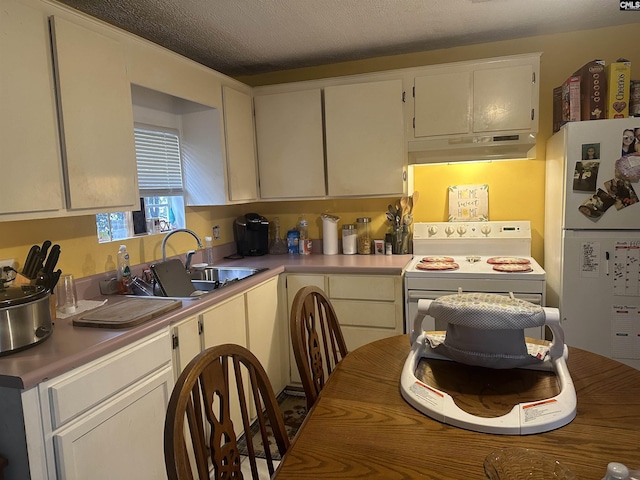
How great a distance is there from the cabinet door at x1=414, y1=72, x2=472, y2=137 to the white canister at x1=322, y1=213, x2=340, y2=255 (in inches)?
34.4

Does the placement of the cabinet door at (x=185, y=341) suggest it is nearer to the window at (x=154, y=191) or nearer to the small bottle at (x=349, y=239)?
the window at (x=154, y=191)

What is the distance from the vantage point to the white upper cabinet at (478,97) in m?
2.66

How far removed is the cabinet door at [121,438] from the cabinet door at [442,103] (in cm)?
213

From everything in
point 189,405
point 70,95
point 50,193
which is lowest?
point 189,405

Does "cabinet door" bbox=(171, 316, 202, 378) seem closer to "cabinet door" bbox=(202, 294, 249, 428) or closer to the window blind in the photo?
"cabinet door" bbox=(202, 294, 249, 428)

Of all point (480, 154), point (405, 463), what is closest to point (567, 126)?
point (480, 154)

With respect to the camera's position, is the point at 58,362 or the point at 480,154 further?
the point at 480,154

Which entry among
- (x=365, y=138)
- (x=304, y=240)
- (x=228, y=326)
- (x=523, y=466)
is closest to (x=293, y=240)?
(x=304, y=240)

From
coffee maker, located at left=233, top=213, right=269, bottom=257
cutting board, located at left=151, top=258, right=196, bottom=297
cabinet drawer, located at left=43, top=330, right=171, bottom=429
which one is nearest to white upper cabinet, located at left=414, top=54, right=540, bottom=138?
coffee maker, located at left=233, top=213, right=269, bottom=257

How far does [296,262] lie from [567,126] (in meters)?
1.80

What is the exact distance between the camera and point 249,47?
2.84m

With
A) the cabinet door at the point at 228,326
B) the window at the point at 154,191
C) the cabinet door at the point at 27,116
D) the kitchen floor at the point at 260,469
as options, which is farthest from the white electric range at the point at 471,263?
the cabinet door at the point at 27,116

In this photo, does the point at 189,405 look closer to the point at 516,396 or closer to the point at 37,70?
the point at 516,396

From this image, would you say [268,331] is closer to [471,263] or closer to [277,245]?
[277,245]
